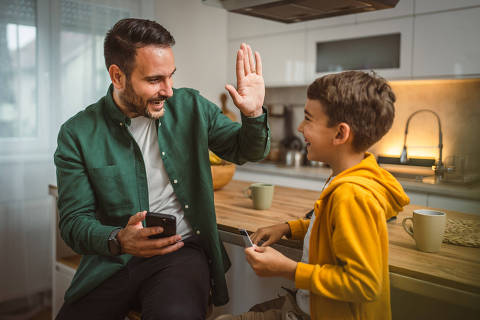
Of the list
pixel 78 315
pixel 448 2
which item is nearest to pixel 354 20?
pixel 448 2

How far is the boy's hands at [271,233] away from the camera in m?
1.26

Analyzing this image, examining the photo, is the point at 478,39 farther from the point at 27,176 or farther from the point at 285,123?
the point at 27,176

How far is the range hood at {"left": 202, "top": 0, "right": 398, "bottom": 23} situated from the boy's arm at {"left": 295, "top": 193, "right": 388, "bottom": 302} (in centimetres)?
99

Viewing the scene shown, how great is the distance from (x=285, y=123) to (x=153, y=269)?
9.62 feet

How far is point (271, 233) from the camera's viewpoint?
127 cm

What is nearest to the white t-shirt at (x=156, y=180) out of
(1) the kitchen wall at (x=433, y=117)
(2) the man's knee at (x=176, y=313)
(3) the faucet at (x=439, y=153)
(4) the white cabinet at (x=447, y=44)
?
(2) the man's knee at (x=176, y=313)

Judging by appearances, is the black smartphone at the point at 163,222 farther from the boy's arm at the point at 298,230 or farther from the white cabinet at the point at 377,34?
the white cabinet at the point at 377,34

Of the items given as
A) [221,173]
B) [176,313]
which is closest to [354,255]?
[176,313]

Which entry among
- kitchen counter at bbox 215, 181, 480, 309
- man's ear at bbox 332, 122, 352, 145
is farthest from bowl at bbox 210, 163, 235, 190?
man's ear at bbox 332, 122, 352, 145

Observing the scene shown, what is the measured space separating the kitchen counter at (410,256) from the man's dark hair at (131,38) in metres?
0.64

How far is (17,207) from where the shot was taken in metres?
2.86

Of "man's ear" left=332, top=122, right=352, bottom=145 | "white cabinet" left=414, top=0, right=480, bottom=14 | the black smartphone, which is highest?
"white cabinet" left=414, top=0, right=480, bottom=14

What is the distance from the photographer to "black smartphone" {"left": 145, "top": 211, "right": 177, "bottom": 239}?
47.6 inches

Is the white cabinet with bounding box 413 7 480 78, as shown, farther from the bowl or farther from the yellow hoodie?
the yellow hoodie
